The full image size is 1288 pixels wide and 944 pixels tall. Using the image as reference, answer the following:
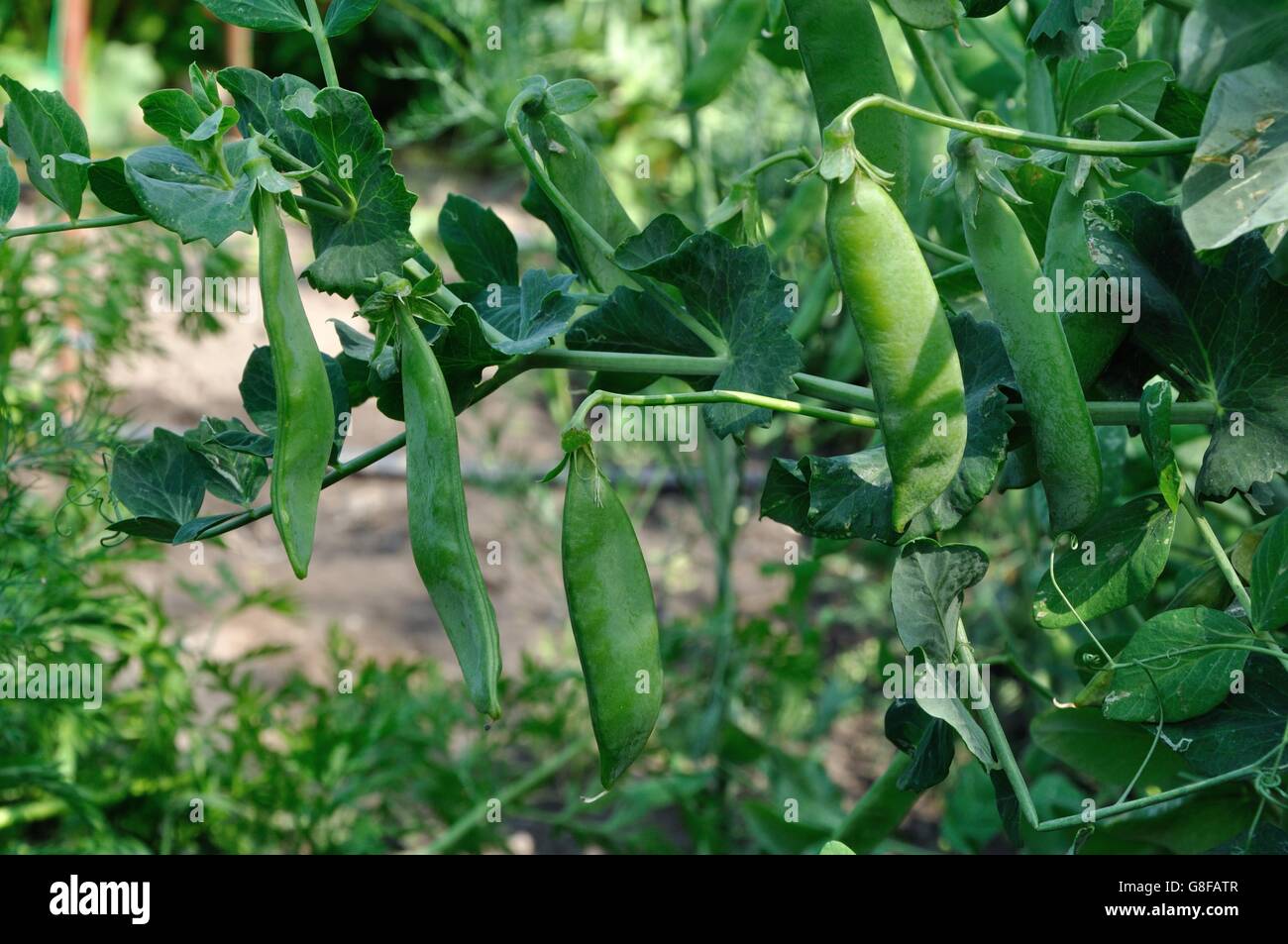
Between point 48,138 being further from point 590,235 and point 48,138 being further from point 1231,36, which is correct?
point 1231,36

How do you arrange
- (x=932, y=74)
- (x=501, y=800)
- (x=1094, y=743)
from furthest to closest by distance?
(x=501, y=800) → (x=1094, y=743) → (x=932, y=74)

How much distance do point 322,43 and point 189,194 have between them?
0.53ft

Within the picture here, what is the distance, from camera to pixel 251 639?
2.22 m

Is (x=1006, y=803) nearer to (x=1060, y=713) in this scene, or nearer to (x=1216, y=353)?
(x=1060, y=713)

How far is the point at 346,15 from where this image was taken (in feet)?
2.43

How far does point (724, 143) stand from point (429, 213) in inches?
64.9

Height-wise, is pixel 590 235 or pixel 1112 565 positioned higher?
pixel 590 235

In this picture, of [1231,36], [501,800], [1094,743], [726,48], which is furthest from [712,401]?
[501,800]

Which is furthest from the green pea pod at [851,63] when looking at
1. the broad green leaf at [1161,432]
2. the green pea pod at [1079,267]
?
the broad green leaf at [1161,432]

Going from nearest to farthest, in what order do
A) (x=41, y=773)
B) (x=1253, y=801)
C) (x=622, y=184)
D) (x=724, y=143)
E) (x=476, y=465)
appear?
(x=1253, y=801), (x=41, y=773), (x=724, y=143), (x=476, y=465), (x=622, y=184)

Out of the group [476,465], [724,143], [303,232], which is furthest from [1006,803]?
[303,232]

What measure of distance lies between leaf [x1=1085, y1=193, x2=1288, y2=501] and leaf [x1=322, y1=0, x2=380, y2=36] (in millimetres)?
448

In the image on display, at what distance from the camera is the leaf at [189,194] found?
58cm

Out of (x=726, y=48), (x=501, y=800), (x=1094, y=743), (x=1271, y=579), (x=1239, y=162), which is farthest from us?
(x=501, y=800)
